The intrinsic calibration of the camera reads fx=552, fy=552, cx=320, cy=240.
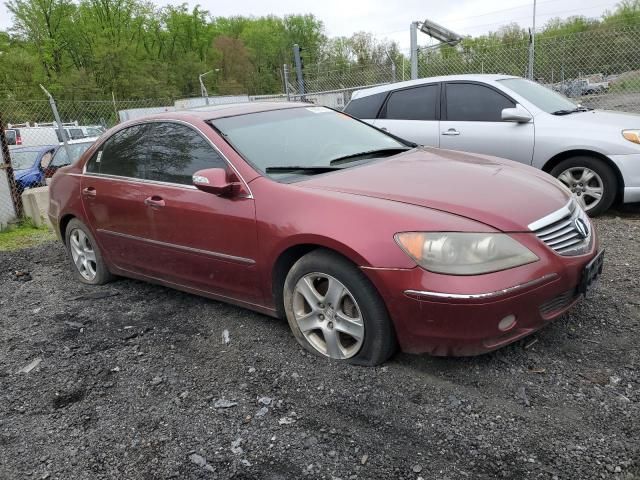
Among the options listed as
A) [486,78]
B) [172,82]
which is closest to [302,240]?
[486,78]

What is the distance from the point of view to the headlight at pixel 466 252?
2.66 m

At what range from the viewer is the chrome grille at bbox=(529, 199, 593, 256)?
2863 mm

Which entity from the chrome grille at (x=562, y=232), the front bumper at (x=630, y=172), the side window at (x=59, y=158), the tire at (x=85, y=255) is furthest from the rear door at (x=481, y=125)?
the side window at (x=59, y=158)

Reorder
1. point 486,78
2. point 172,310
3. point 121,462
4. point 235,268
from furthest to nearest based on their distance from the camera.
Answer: point 486,78
point 172,310
point 235,268
point 121,462

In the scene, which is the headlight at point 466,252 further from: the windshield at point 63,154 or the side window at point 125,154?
the windshield at point 63,154

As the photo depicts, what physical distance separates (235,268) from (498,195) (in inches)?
64.8

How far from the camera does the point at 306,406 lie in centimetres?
281

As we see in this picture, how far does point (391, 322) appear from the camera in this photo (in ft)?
9.49

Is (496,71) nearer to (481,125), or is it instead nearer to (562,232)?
(481,125)

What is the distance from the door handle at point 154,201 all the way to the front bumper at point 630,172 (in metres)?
4.35

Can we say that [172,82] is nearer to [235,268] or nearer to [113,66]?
[113,66]

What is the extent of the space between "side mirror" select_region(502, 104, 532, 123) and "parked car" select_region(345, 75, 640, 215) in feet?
0.03

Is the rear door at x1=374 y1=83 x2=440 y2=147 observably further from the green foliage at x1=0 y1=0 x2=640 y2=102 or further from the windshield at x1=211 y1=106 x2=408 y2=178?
the green foliage at x1=0 y1=0 x2=640 y2=102

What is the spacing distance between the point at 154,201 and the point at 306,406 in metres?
1.93
